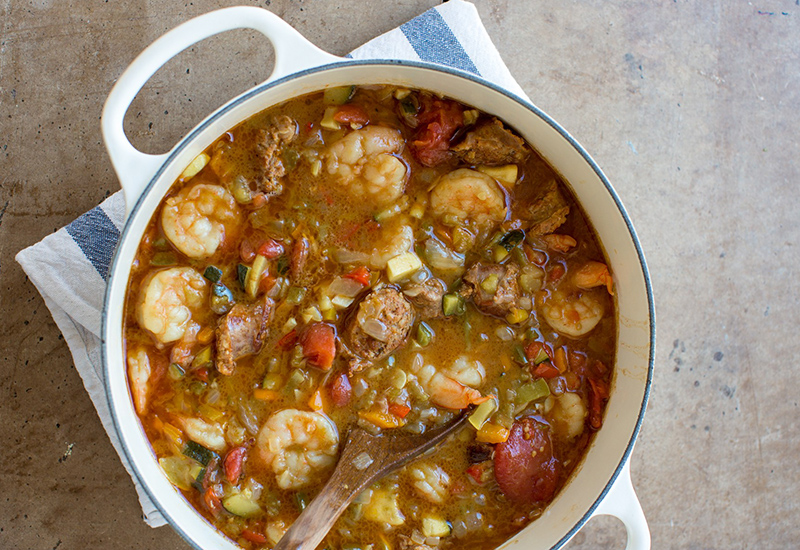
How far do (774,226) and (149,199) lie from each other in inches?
128

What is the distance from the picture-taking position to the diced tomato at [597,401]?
299cm

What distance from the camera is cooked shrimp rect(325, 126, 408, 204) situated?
277cm

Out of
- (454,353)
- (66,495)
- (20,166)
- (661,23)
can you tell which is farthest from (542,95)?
(66,495)

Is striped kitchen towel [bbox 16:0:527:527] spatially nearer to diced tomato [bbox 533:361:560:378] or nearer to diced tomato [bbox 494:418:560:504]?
diced tomato [bbox 533:361:560:378]

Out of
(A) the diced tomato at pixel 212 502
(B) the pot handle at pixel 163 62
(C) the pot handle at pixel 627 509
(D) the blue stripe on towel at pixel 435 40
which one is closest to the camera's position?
(B) the pot handle at pixel 163 62

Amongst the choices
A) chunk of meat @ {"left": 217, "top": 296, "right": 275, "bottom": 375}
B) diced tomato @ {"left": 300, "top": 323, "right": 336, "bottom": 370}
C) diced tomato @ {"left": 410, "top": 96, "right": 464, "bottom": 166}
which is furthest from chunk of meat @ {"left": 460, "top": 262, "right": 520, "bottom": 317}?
chunk of meat @ {"left": 217, "top": 296, "right": 275, "bottom": 375}

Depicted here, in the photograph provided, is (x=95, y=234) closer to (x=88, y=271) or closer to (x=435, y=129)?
(x=88, y=271)

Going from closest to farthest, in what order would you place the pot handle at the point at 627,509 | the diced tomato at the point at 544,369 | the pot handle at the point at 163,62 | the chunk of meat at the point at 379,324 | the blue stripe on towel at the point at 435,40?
the pot handle at the point at 163,62 → the pot handle at the point at 627,509 → the chunk of meat at the point at 379,324 → the diced tomato at the point at 544,369 → the blue stripe on towel at the point at 435,40

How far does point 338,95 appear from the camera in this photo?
2.83 m

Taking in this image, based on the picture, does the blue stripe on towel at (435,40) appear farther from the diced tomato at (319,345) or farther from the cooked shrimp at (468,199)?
the diced tomato at (319,345)

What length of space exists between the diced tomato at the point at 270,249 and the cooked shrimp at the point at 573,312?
4.18 ft

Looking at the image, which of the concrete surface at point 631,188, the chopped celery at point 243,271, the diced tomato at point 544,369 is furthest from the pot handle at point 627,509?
the chopped celery at point 243,271

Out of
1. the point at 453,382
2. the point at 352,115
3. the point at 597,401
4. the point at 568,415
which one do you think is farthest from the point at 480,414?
the point at 352,115

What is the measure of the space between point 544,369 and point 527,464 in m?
0.45
